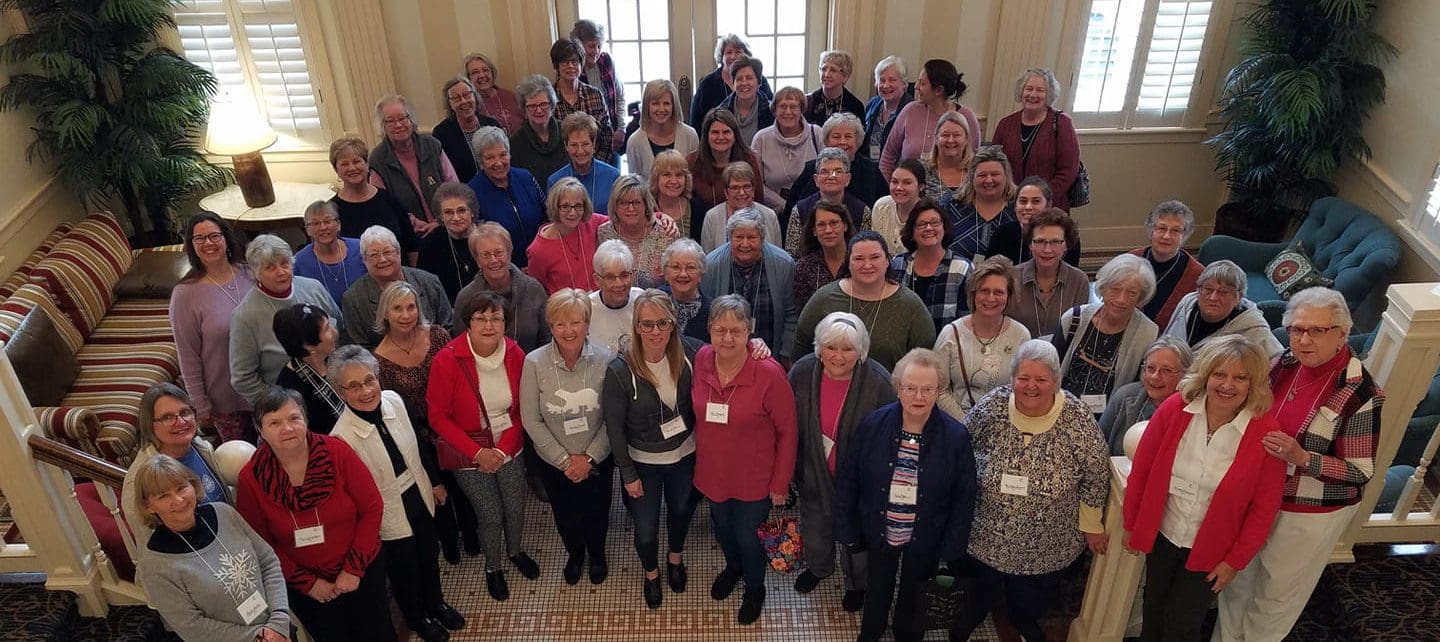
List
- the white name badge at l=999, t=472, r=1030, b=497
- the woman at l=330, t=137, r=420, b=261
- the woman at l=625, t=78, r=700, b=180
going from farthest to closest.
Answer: the woman at l=625, t=78, r=700, b=180, the woman at l=330, t=137, r=420, b=261, the white name badge at l=999, t=472, r=1030, b=497

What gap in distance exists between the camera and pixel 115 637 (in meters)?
3.50

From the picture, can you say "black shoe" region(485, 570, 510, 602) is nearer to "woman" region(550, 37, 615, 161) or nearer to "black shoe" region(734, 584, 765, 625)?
"black shoe" region(734, 584, 765, 625)

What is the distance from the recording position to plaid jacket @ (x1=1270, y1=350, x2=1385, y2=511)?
9.29 ft

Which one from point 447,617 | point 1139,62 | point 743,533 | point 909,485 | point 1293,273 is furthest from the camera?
point 1139,62

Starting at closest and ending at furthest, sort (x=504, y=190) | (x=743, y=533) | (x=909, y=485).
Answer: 1. (x=909, y=485)
2. (x=743, y=533)
3. (x=504, y=190)

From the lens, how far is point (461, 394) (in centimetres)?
356

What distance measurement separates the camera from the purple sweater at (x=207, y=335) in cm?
385

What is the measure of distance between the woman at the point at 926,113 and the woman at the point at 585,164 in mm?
1770

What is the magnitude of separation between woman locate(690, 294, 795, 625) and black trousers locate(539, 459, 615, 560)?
51cm

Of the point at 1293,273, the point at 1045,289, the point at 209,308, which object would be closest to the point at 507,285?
the point at 209,308

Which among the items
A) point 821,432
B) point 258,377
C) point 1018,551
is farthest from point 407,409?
point 1018,551

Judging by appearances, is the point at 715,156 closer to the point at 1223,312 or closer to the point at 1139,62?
the point at 1223,312

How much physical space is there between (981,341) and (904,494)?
31.2 inches

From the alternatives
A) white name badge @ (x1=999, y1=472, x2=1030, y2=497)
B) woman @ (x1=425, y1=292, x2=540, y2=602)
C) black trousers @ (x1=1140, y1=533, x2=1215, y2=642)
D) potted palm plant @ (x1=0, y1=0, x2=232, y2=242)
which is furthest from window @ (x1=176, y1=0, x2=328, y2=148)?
black trousers @ (x1=1140, y1=533, x2=1215, y2=642)
